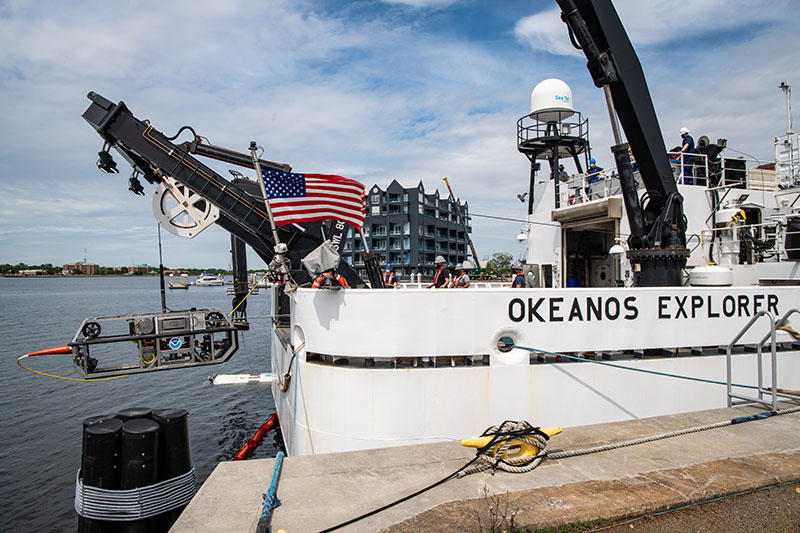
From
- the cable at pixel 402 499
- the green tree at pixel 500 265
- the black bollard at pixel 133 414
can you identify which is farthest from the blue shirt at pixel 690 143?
the green tree at pixel 500 265

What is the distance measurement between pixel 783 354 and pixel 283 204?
8078mm

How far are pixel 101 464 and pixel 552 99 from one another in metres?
12.7

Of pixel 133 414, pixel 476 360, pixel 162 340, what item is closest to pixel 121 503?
pixel 133 414

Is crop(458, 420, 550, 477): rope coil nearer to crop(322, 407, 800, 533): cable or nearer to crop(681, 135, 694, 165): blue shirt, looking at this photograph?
crop(322, 407, 800, 533): cable

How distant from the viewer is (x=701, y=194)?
10.1 metres

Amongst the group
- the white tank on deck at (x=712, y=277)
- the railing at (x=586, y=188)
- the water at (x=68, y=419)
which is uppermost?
the railing at (x=586, y=188)

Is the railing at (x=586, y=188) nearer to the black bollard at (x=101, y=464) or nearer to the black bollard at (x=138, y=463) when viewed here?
the black bollard at (x=138, y=463)

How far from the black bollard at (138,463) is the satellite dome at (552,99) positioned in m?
12.2

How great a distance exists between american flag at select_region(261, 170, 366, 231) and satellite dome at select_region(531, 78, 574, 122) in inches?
295

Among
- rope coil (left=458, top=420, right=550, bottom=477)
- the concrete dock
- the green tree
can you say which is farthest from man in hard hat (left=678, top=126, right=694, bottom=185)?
the green tree

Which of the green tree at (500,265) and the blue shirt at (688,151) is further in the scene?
the green tree at (500,265)

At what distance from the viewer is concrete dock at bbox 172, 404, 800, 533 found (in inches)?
137

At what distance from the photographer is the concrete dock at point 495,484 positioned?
3.47 meters

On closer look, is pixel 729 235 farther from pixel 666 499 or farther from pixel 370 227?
pixel 370 227
